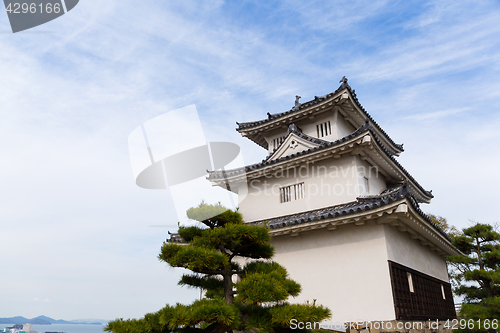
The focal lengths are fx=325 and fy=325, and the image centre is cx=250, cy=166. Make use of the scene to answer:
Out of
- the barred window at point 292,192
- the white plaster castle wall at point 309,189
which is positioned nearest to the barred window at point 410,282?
the white plaster castle wall at point 309,189

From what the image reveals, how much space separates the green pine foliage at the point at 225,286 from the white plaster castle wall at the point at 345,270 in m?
4.46

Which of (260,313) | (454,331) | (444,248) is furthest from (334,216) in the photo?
(444,248)

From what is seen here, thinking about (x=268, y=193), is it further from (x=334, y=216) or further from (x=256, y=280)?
(x=256, y=280)

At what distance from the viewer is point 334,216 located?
10742 mm

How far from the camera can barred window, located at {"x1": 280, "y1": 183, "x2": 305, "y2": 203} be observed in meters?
14.1

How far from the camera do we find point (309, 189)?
13867mm

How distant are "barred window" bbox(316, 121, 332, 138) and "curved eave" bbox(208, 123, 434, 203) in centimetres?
218

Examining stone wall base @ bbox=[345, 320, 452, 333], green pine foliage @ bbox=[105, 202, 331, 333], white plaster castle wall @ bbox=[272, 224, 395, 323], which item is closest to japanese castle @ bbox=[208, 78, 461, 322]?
white plaster castle wall @ bbox=[272, 224, 395, 323]

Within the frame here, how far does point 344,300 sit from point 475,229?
578 centimetres

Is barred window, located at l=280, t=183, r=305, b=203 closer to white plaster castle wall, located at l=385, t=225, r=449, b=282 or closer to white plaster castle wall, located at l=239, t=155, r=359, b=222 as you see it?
white plaster castle wall, located at l=239, t=155, r=359, b=222

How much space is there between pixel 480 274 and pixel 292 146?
848 centimetres

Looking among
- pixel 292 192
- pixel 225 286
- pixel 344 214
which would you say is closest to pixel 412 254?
pixel 344 214

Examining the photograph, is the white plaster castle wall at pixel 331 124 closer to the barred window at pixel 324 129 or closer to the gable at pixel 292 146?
the barred window at pixel 324 129

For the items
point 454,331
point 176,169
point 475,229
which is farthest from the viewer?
point 475,229
